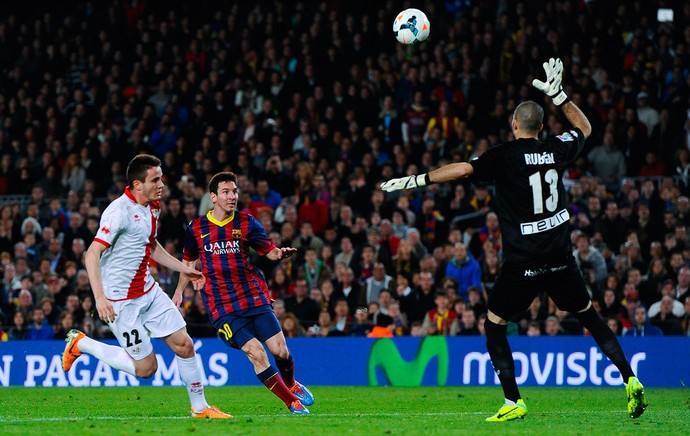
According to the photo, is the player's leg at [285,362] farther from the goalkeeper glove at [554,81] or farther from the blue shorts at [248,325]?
the goalkeeper glove at [554,81]

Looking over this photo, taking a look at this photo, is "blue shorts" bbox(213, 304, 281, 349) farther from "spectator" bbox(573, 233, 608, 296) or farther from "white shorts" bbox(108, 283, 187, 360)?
"spectator" bbox(573, 233, 608, 296)

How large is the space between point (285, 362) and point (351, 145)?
425 inches

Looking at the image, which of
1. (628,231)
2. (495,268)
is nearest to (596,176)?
(628,231)

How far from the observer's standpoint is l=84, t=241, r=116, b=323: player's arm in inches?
383

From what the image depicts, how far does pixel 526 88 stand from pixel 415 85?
2137 mm

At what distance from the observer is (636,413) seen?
376 inches

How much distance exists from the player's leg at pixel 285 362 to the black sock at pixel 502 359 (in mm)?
2227

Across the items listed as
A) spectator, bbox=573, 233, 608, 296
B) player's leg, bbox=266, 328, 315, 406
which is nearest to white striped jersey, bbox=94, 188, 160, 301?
player's leg, bbox=266, 328, 315, 406

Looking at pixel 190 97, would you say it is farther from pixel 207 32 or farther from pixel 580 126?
pixel 580 126

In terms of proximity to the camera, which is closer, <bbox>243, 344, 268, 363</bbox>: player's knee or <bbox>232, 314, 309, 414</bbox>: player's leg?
<bbox>232, 314, 309, 414</bbox>: player's leg

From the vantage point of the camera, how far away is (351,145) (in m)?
21.9

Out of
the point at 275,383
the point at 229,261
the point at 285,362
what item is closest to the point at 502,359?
the point at 275,383

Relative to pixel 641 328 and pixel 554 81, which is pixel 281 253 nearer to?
pixel 554 81

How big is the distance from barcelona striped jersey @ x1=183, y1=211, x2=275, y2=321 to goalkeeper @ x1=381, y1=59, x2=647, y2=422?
246 centimetres
